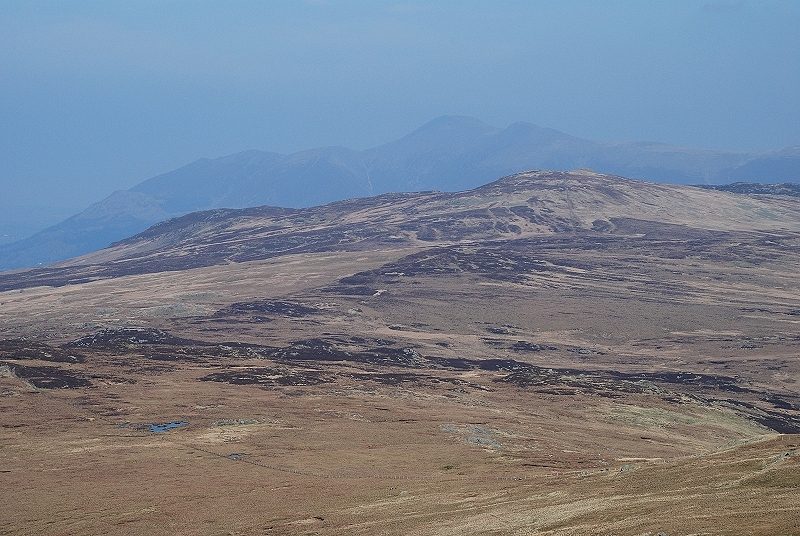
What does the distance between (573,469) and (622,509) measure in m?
18.3

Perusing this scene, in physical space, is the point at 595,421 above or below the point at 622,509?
below

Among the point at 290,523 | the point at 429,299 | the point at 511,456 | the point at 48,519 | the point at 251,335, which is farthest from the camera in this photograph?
the point at 429,299

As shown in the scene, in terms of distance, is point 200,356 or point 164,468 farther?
point 200,356

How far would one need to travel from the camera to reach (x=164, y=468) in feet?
171

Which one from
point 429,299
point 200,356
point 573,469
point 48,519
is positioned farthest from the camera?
point 429,299

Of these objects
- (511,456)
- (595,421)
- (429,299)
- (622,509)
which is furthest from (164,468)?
(429,299)

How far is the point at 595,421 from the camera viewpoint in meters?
75.1

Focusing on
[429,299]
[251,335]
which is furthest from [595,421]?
[429,299]

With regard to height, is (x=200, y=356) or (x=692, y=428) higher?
(x=200, y=356)

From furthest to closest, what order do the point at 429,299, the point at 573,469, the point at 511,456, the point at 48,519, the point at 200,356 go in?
the point at 429,299
the point at 200,356
the point at 511,456
the point at 573,469
the point at 48,519

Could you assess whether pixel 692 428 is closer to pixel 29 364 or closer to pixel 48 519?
pixel 48 519

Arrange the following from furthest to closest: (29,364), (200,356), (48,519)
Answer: (200,356) → (29,364) → (48,519)

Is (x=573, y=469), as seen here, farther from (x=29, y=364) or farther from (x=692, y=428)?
(x=29, y=364)

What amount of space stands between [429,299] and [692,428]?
94.2 meters
